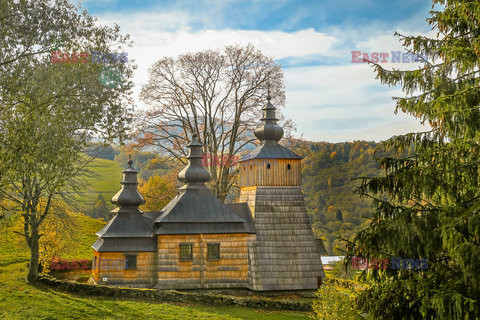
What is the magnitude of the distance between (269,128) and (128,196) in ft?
26.1

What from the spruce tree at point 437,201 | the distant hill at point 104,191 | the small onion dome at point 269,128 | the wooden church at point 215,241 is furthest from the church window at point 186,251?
the distant hill at point 104,191

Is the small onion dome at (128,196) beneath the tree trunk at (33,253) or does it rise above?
above

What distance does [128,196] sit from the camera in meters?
21.1

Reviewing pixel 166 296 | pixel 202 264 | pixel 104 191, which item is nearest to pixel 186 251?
pixel 202 264

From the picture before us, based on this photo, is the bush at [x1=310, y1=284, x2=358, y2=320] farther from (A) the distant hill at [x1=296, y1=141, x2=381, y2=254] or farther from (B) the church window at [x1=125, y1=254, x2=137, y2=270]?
(A) the distant hill at [x1=296, y1=141, x2=381, y2=254]

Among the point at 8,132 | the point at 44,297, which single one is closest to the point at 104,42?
the point at 8,132

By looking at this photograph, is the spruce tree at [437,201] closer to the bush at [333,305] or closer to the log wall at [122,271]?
the bush at [333,305]

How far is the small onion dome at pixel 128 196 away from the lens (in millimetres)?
20938

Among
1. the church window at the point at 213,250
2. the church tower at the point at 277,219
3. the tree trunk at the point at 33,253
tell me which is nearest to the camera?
the tree trunk at the point at 33,253

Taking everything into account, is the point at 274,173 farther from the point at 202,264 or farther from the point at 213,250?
the point at 202,264

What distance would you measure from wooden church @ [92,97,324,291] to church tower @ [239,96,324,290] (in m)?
0.05

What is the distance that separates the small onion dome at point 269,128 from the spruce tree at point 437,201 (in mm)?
13442

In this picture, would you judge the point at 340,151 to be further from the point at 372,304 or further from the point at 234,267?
the point at 372,304

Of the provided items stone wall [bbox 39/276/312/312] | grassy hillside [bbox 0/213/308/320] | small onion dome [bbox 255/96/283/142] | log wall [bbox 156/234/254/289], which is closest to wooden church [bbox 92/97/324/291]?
log wall [bbox 156/234/254/289]
